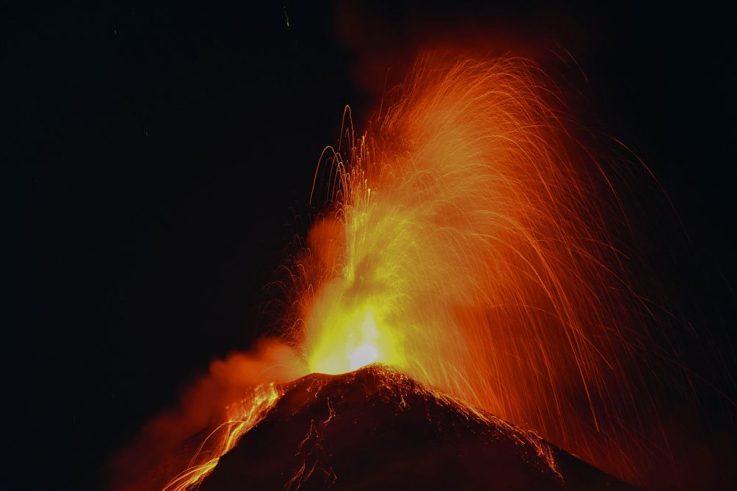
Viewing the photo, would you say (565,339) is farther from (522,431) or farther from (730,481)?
(522,431)

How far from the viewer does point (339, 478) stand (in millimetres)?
9477

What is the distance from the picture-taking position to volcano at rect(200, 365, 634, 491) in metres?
9.41

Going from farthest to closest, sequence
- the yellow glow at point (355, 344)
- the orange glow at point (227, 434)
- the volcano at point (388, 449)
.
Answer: the yellow glow at point (355, 344), the orange glow at point (227, 434), the volcano at point (388, 449)

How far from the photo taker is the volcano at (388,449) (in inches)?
370

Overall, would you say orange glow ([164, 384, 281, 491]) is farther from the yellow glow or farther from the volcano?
the yellow glow

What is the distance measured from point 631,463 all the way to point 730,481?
2.19 meters

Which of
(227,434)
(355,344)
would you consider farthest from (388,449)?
(355,344)

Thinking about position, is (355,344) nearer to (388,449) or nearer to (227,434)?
(227,434)

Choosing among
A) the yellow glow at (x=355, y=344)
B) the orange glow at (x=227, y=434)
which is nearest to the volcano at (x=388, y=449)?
the orange glow at (x=227, y=434)

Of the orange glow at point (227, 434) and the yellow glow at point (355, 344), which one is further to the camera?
the yellow glow at point (355, 344)

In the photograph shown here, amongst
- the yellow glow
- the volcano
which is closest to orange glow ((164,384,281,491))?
the volcano

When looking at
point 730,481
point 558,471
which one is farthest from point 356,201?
point 730,481

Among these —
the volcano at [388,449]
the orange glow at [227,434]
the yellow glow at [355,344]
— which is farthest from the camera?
the yellow glow at [355,344]

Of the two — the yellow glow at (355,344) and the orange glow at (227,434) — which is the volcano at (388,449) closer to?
the orange glow at (227,434)
